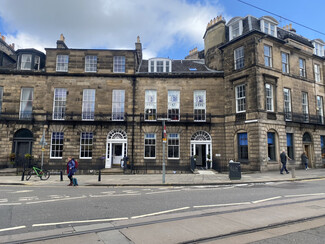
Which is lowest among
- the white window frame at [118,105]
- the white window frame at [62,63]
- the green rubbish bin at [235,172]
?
the green rubbish bin at [235,172]

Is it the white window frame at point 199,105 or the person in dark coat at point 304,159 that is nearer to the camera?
the person in dark coat at point 304,159

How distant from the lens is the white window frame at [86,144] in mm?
21578

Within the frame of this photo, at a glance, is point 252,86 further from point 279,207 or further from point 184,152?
point 279,207

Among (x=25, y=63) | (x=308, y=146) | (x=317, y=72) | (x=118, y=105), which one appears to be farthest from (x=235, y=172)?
(x=25, y=63)

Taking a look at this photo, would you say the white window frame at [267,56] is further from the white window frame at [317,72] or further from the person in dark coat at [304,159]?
the person in dark coat at [304,159]

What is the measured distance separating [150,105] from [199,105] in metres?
4.66

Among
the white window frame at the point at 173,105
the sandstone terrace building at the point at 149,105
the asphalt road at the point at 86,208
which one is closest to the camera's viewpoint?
the asphalt road at the point at 86,208

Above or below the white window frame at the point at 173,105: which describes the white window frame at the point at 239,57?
above

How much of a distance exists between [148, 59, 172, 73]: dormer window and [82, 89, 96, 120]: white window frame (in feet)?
20.0

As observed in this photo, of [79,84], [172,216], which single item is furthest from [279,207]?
[79,84]

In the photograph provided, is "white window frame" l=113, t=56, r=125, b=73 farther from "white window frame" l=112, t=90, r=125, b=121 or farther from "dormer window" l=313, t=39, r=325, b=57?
"dormer window" l=313, t=39, r=325, b=57

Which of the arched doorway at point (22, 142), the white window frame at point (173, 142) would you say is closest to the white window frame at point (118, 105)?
the white window frame at point (173, 142)

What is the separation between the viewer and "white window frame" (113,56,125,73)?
22797 mm

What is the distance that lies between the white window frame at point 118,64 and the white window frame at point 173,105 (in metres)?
5.11
